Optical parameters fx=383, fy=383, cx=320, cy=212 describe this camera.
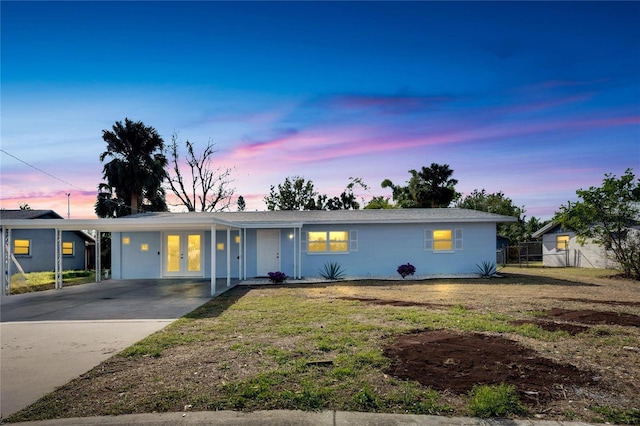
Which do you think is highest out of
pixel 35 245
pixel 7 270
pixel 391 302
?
pixel 35 245

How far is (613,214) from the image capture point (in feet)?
60.5

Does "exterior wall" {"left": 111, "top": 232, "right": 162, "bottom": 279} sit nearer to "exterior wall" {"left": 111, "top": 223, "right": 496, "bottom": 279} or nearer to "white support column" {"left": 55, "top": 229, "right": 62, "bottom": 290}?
"white support column" {"left": 55, "top": 229, "right": 62, "bottom": 290}

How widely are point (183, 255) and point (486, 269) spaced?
14297 mm

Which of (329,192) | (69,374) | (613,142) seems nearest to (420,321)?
(69,374)

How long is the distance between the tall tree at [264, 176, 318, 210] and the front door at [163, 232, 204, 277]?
24.2 metres

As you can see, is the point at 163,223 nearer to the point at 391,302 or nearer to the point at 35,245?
the point at 391,302

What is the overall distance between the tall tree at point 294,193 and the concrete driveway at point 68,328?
2846 centimetres

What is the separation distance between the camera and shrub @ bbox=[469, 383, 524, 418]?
11.8ft

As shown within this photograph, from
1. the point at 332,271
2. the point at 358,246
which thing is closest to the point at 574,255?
the point at 358,246

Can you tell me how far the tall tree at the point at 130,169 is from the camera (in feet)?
84.3

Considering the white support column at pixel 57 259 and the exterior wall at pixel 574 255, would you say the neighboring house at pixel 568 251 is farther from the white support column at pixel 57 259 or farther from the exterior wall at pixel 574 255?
the white support column at pixel 57 259

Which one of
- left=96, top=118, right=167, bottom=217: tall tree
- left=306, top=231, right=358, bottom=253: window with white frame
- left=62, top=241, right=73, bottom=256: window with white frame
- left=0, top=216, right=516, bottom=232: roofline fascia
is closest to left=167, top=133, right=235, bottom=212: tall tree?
left=96, top=118, right=167, bottom=217: tall tree

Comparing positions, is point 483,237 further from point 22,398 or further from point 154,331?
point 22,398

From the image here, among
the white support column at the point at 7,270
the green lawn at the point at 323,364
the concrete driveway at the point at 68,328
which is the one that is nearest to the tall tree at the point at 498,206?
the green lawn at the point at 323,364
